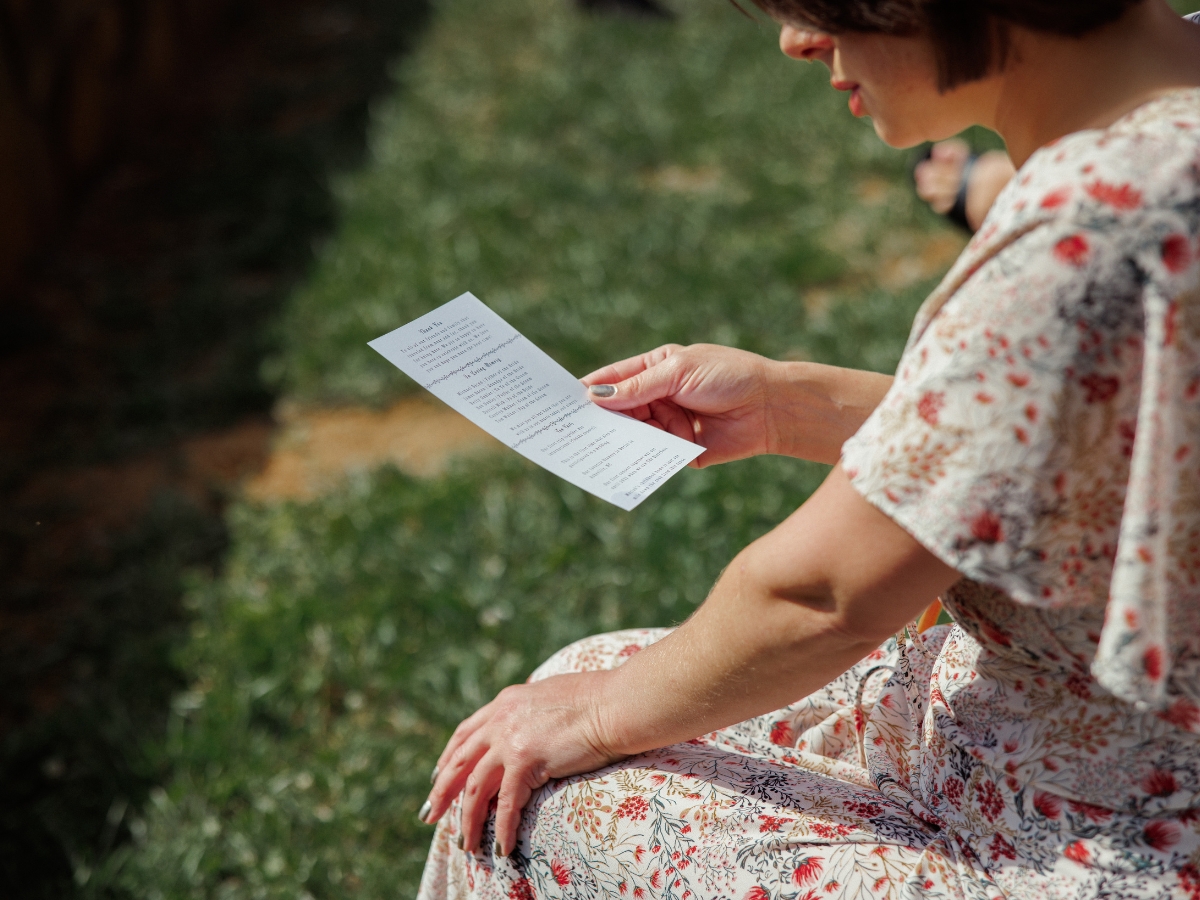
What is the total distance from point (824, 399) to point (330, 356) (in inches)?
112

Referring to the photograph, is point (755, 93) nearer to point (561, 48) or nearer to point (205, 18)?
point (561, 48)

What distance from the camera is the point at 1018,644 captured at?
124cm

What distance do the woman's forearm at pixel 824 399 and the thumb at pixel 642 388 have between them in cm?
14

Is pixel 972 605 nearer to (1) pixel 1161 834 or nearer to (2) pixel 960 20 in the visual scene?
A: (1) pixel 1161 834

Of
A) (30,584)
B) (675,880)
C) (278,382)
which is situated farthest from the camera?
(278,382)

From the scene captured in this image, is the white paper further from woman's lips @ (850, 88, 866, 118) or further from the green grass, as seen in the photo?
the green grass

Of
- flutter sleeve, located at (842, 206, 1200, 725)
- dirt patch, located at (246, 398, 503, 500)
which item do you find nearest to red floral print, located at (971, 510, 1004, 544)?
flutter sleeve, located at (842, 206, 1200, 725)

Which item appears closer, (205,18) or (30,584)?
(30,584)

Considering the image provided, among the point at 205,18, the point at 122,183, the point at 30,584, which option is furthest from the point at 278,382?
the point at 205,18

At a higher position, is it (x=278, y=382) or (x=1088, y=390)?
(x=1088, y=390)

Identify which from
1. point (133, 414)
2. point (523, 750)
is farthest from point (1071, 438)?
point (133, 414)

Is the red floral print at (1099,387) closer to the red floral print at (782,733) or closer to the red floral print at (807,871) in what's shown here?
the red floral print at (807,871)

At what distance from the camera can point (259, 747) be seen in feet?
8.48

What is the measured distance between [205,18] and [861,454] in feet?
24.7
